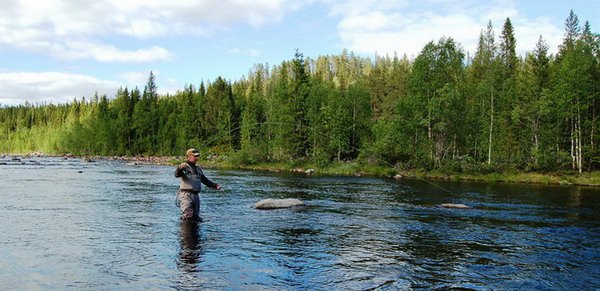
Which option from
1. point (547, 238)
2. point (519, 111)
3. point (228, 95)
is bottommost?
point (547, 238)

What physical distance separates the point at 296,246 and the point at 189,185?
4.00 meters

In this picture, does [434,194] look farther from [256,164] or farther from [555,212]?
[256,164]

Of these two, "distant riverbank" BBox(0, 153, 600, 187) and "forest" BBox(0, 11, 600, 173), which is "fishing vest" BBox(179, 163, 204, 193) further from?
"distant riverbank" BBox(0, 153, 600, 187)

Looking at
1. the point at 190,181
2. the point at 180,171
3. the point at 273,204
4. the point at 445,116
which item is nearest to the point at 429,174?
the point at 445,116

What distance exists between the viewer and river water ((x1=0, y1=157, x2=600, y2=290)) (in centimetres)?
936

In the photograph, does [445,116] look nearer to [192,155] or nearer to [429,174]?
[429,174]

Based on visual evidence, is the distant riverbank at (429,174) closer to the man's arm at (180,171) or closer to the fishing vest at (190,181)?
the fishing vest at (190,181)

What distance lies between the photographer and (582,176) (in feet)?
140

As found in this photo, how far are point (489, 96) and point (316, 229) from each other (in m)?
45.7

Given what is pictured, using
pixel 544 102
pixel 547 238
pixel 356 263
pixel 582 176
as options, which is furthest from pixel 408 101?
pixel 356 263

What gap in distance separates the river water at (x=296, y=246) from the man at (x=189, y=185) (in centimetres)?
62

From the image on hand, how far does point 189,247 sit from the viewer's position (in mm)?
12250

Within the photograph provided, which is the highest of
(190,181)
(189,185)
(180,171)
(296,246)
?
(180,171)

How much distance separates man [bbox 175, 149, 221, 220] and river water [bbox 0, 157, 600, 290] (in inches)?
24.2
